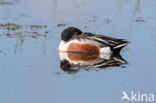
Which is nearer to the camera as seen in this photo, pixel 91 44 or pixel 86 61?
pixel 86 61

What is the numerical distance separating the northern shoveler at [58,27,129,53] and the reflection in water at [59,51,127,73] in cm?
14

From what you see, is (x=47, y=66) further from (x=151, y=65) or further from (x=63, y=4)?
(x=63, y=4)

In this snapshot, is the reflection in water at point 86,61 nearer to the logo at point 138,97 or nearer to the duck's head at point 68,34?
the duck's head at point 68,34

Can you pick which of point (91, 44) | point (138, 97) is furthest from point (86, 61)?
point (138, 97)

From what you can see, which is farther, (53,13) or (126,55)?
(53,13)

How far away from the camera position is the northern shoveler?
10.8m

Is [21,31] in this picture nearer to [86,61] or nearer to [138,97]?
[86,61]

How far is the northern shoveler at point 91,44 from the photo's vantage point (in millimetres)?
10836

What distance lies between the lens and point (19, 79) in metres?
8.38

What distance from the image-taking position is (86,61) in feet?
32.9

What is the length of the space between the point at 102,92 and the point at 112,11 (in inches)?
279

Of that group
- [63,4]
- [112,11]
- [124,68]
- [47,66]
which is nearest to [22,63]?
[47,66]

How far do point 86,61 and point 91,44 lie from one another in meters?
0.91

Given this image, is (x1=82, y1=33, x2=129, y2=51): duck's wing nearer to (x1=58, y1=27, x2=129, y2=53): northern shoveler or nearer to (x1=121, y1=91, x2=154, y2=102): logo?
(x1=58, y1=27, x2=129, y2=53): northern shoveler
